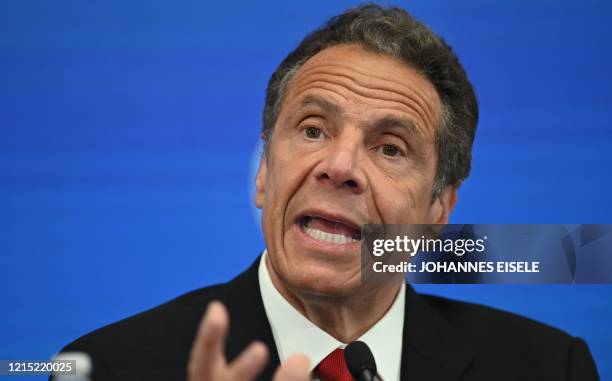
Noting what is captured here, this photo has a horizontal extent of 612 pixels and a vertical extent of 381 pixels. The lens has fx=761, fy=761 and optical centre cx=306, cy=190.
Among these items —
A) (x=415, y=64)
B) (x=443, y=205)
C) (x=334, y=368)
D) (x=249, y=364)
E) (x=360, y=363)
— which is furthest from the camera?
(x=443, y=205)

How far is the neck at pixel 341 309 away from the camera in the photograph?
2.11 meters

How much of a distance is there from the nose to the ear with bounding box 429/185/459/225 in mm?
396

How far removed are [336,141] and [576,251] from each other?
0.81 metres

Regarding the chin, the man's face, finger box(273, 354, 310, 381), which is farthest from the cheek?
finger box(273, 354, 310, 381)

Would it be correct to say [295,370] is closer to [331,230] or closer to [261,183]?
[331,230]

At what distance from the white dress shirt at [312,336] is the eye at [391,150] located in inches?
18.4

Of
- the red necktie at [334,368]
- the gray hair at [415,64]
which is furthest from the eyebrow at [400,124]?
the red necktie at [334,368]

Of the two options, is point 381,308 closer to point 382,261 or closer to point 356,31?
point 382,261

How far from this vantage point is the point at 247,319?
6.92 ft

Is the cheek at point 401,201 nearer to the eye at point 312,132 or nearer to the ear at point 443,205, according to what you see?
the ear at point 443,205

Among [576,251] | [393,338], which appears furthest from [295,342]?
[576,251]

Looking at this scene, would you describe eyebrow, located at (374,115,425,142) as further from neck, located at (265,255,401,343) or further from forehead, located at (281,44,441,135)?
neck, located at (265,255,401,343)

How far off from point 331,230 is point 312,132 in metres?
0.31

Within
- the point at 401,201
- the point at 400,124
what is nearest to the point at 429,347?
the point at 401,201
